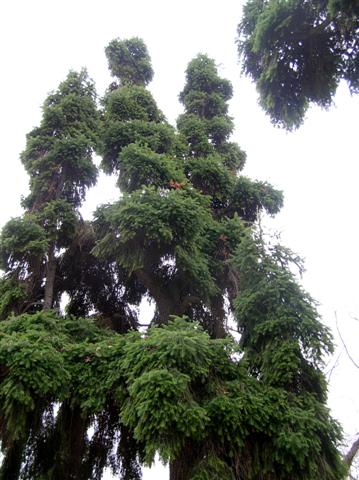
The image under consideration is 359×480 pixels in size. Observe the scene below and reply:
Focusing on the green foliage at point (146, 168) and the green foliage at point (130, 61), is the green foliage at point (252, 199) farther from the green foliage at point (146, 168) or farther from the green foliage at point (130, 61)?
the green foliage at point (130, 61)

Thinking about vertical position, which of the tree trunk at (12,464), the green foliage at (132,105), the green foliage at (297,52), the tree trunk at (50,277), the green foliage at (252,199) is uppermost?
the green foliage at (132,105)

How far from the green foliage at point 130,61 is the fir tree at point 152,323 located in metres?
0.27

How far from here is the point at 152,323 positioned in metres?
9.48

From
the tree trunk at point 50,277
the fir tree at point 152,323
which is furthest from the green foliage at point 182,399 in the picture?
the tree trunk at point 50,277

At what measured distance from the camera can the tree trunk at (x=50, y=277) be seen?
10102 millimetres

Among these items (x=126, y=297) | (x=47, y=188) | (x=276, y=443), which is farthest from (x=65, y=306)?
(x=276, y=443)

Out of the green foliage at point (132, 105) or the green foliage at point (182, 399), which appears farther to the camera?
the green foliage at point (132, 105)

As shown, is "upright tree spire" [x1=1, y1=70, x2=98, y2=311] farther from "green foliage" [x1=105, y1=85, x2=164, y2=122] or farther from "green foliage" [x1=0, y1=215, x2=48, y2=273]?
"green foliage" [x1=105, y1=85, x2=164, y2=122]

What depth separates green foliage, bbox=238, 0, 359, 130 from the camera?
6688mm

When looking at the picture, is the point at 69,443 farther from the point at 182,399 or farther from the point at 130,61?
the point at 130,61

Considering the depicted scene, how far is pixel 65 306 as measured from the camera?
1232 centimetres

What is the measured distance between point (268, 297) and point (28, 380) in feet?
15.8

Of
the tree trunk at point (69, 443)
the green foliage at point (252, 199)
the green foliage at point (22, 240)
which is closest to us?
the tree trunk at point (69, 443)

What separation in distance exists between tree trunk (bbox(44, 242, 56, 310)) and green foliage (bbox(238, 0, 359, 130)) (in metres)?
6.49
